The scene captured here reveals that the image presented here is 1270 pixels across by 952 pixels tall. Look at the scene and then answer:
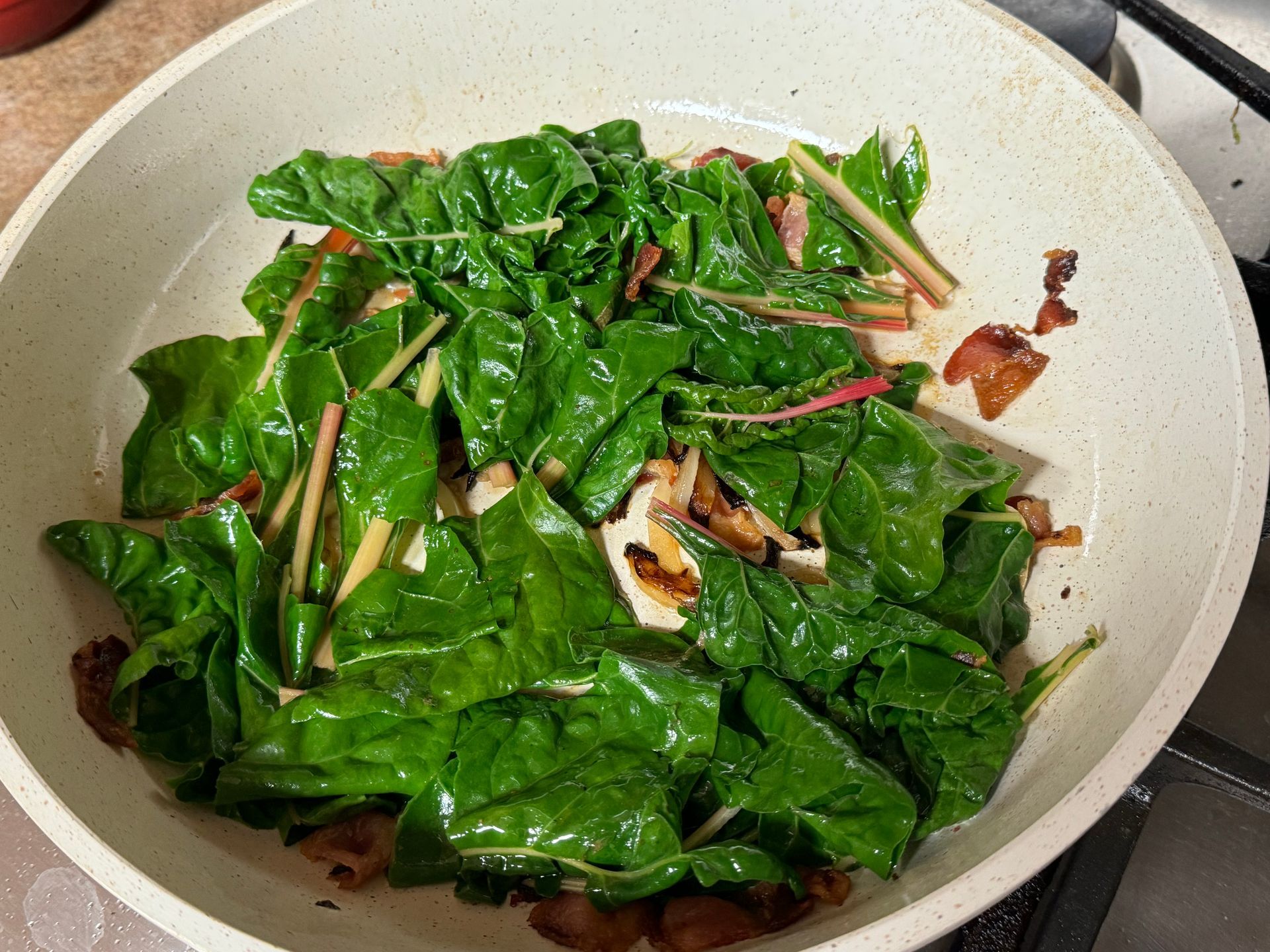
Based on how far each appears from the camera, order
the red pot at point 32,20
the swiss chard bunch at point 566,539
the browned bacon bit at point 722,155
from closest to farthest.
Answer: the swiss chard bunch at point 566,539 → the browned bacon bit at point 722,155 → the red pot at point 32,20

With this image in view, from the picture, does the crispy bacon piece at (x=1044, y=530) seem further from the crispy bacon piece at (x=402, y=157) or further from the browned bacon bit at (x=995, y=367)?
the crispy bacon piece at (x=402, y=157)

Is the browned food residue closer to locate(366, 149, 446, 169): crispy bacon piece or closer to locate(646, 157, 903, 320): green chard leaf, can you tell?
locate(646, 157, 903, 320): green chard leaf

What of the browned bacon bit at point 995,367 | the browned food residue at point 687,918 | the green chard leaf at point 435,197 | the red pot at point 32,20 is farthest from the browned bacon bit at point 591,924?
the red pot at point 32,20

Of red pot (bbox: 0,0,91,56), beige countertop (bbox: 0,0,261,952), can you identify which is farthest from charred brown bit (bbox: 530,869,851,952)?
red pot (bbox: 0,0,91,56)

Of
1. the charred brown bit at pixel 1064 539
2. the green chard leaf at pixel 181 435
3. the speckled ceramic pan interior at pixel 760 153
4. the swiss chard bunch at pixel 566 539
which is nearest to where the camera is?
the speckled ceramic pan interior at pixel 760 153

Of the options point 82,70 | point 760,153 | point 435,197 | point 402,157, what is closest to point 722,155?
point 760,153

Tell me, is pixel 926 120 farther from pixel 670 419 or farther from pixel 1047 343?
pixel 670 419

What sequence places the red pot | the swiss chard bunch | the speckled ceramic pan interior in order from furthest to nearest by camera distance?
1. the red pot
2. the swiss chard bunch
3. the speckled ceramic pan interior

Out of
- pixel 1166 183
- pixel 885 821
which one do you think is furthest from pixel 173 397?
pixel 1166 183
